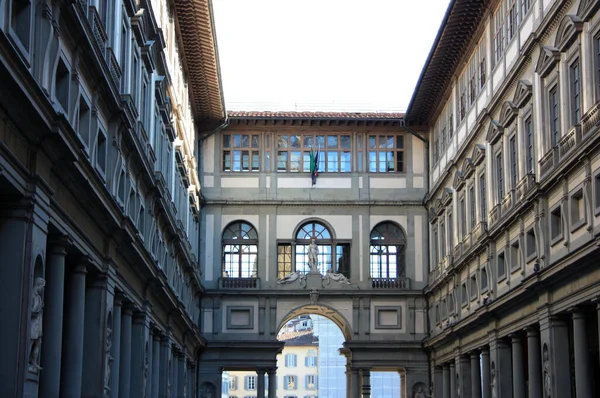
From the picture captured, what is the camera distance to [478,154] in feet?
161

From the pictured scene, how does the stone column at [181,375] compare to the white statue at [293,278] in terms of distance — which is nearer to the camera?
the stone column at [181,375]

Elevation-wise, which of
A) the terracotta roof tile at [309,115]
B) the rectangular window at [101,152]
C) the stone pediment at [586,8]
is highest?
the terracotta roof tile at [309,115]

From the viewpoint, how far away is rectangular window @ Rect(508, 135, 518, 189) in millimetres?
43188

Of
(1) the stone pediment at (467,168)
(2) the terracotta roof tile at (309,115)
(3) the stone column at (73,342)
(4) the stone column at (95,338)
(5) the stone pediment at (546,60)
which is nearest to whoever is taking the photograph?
(3) the stone column at (73,342)

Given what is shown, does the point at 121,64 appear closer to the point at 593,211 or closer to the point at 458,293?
the point at 593,211

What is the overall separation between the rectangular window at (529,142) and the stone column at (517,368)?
7.51m

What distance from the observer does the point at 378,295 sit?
2525 inches

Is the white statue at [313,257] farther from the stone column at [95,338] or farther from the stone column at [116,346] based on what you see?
the stone column at [95,338]

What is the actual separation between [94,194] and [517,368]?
2193 cm

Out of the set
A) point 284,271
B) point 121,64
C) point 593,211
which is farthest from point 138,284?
point 284,271

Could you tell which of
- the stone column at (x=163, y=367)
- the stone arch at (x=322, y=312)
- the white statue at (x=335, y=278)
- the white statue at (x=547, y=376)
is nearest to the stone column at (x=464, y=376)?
the stone arch at (x=322, y=312)

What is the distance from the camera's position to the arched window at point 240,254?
214 feet

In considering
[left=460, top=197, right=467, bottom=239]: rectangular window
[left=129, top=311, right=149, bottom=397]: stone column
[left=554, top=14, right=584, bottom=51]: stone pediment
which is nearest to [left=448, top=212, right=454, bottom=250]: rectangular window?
[left=460, top=197, right=467, bottom=239]: rectangular window

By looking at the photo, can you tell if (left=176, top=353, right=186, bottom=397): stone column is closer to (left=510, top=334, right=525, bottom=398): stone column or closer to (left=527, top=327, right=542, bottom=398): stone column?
(left=510, top=334, right=525, bottom=398): stone column
